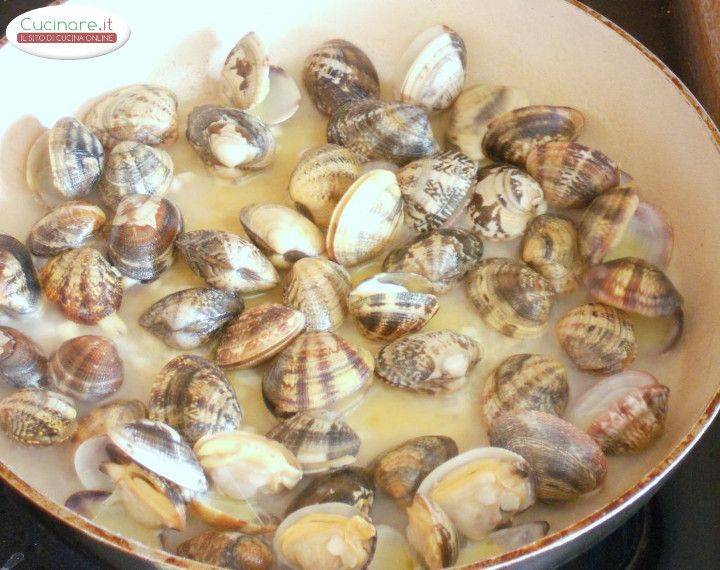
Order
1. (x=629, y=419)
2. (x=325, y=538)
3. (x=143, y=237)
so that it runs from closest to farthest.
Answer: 1. (x=325, y=538)
2. (x=629, y=419)
3. (x=143, y=237)

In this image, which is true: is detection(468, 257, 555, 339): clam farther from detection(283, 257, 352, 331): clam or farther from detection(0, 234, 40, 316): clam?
detection(0, 234, 40, 316): clam

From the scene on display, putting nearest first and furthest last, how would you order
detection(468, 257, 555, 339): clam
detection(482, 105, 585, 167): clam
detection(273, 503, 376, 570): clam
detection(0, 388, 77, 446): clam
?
1. detection(273, 503, 376, 570): clam
2. detection(0, 388, 77, 446): clam
3. detection(468, 257, 555, 339): clam
4. detection(482, 105, 585, 167): clam

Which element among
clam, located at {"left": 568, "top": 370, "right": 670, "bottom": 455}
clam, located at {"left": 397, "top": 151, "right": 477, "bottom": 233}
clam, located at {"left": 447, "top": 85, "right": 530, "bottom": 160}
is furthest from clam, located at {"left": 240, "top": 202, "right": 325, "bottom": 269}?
clam, located at {"left": 568, "top": 370, "right": 670, "bottom": 455}

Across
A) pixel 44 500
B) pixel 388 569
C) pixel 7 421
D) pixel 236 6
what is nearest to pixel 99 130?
pixel 236 6

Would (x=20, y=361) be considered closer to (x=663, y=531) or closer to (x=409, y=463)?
(x=409, y=463)

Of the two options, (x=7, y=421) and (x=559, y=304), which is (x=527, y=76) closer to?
(x=559, y=304)

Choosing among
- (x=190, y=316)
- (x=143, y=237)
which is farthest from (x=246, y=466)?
(x=143, y=237)
